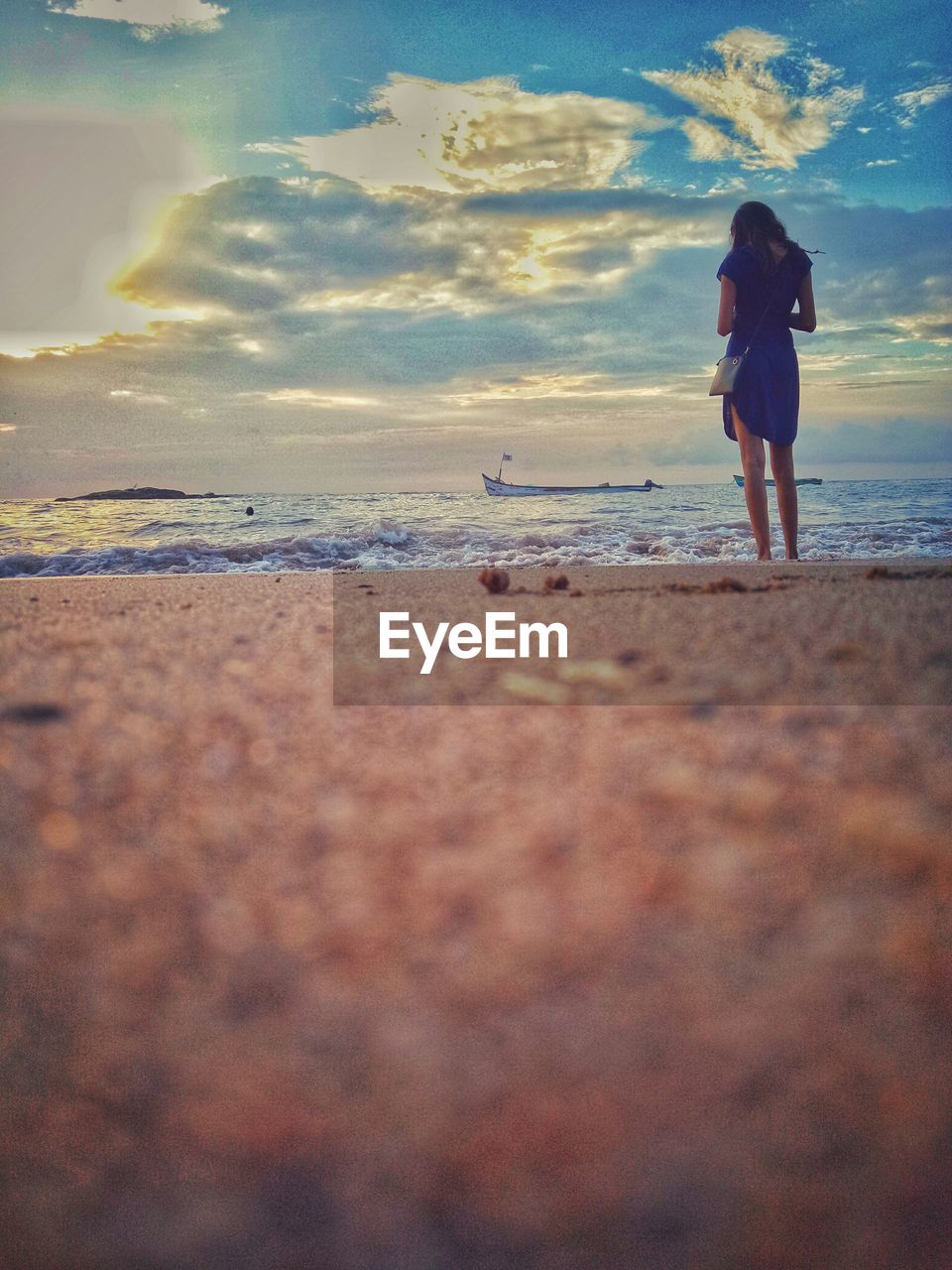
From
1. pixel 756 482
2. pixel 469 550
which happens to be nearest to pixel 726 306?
pixel 756 482

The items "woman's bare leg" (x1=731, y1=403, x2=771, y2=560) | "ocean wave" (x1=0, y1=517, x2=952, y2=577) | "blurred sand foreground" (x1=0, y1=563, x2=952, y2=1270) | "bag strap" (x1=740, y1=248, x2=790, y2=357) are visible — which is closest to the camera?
"blurred sand foreground" (x1=0, y1=563, x2=952, y2=1270)

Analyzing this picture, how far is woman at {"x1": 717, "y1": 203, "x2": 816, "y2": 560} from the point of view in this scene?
3.56m

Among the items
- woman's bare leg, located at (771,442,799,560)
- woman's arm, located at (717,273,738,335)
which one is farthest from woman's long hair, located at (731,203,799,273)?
woman's bare leg, located at (771,442,799,560)

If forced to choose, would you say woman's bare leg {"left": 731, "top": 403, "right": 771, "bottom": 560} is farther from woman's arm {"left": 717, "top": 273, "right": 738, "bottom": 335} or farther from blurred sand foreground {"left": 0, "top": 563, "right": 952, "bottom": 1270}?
blurred sand foreground {"left": 0, "top": 563, "right": 952, "bottom": 1270}

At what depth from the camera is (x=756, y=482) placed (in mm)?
3662

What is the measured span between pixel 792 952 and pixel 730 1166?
0.14 m

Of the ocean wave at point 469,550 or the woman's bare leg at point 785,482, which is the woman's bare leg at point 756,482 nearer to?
the woman's bare leg at point 785,482

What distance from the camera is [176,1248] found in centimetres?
32

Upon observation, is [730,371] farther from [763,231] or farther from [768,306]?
[763,231]

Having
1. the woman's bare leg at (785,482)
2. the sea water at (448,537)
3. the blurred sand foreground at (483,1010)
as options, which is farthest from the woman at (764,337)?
the blurred sand foreground at (483,1010)

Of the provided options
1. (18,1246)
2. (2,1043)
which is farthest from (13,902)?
(18,1246)

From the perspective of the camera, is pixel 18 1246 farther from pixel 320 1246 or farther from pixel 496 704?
pixel 496 704

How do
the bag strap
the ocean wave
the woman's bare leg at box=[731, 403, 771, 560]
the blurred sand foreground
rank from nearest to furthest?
the blurred sand foreground → the bag strap → the woman's bare leg at box=[731, 403, 771, 560] → the ocean wave

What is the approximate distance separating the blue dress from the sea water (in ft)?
2.39
